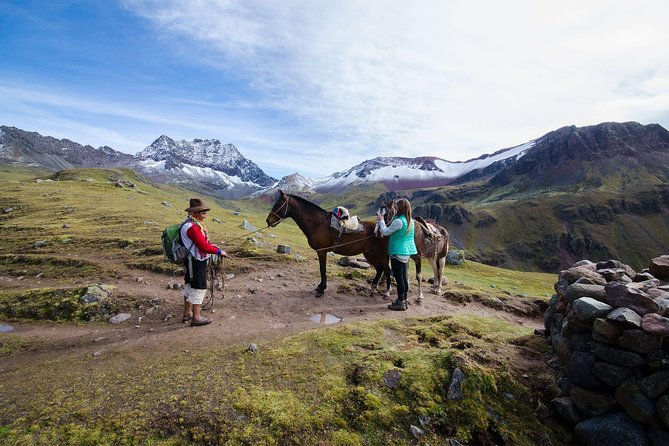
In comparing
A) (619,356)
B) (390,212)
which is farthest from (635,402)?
(390,212)

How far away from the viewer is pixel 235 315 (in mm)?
10117

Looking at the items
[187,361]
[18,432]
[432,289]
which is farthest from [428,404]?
[432,289]

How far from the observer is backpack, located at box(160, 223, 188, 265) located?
29.6ft

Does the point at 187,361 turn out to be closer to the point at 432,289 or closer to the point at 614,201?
the point at 432,289

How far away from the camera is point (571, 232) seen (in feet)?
514

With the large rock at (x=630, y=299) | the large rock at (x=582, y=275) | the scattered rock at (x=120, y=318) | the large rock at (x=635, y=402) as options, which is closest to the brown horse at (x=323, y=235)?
the scattered rock at (x=120, y=318)

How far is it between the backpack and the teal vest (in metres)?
6.61

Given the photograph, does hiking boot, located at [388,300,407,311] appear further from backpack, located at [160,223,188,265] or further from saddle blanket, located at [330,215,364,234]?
backpack, located at [160,223,188,265]

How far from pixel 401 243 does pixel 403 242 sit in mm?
77

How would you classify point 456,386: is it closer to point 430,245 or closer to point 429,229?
point 430,245

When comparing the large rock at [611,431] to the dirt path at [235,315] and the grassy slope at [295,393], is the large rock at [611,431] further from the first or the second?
the dirt path at [235,315]

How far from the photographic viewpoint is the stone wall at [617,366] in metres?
4.44

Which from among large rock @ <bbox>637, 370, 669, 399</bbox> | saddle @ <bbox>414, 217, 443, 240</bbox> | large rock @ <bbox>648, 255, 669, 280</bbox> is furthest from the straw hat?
large rock @ <bbox>648, 255, 669, 280</bbox>

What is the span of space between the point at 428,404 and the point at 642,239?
202796mm
